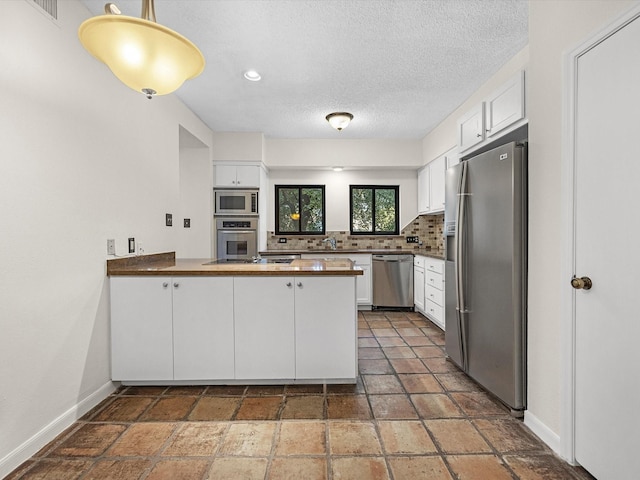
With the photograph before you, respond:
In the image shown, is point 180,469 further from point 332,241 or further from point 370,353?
point 332,241

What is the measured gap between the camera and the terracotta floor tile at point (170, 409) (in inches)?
84.4

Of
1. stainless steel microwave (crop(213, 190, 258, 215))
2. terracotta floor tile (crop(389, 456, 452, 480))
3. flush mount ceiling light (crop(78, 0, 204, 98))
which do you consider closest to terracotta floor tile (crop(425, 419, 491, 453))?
terracotta floor tile (crop(389, 456, 452, 480))

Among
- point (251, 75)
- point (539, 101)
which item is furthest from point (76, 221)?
point (539, 101)

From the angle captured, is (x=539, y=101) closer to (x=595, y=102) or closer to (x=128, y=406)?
(x=595, y=102)

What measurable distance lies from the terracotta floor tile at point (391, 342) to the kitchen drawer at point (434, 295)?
706mm

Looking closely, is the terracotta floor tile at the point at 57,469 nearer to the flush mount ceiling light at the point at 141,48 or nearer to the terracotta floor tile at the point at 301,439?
the terracotta floor tile at the point at 301,439

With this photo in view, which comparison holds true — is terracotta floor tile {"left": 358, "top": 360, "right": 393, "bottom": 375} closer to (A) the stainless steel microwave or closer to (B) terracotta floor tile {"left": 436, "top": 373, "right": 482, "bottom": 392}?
(B) terracotta floor tile {"left": 436, "top": 373, "right": 482, "bottom": 392}

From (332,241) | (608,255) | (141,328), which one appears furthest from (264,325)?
(332,241)

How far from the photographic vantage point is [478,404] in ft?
7.45

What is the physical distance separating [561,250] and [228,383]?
2.32 meters

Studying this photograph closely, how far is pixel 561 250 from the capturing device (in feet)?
5.61

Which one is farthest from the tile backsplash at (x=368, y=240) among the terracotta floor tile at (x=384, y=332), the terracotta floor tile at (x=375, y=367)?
the terracotta floor tile at (x=375, y=367)

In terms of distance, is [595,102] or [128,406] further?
[128,406]

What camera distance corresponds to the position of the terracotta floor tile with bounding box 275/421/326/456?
1797 millimetres
